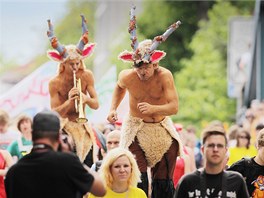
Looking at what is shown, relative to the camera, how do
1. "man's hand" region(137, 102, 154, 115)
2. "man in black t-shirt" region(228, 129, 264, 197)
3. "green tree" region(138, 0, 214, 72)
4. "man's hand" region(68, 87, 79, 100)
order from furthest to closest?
"green tree" region(138, 0, 214, 72), "man's hand" region(68, 87, 79, 100), "man's hand" region(137, 102, 154, 115), "man in black t-shirt" region(228, 129, 264, 197)

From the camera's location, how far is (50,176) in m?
9.74

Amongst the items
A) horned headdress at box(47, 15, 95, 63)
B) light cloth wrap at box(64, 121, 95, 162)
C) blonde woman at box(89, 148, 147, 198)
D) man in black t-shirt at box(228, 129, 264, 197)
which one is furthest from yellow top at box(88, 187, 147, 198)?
horned headdress at box(47, 15, 95, 63)

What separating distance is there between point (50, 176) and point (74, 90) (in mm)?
4346

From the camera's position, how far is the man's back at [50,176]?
9.75 m

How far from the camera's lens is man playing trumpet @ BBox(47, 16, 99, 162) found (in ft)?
46.3

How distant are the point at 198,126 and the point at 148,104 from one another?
146 ft

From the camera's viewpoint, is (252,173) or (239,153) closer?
(252,173)

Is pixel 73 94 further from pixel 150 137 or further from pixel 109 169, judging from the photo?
pixel 109 169

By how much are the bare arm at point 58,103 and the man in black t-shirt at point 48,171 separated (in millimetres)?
4149

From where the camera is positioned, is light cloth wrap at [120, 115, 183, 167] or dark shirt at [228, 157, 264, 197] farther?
light cloth wrap at [120, 115, 183, 167]

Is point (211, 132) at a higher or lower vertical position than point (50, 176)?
higher

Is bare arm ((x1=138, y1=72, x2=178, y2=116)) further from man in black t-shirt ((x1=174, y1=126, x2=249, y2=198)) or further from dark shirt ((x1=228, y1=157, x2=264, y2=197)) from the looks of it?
man in black t-shirt ((x1=174, y1=126, x2=249, y2=198))

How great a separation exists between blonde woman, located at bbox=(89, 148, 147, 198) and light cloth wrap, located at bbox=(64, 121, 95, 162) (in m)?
2.45

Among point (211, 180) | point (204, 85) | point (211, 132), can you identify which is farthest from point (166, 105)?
point (204, 85)
